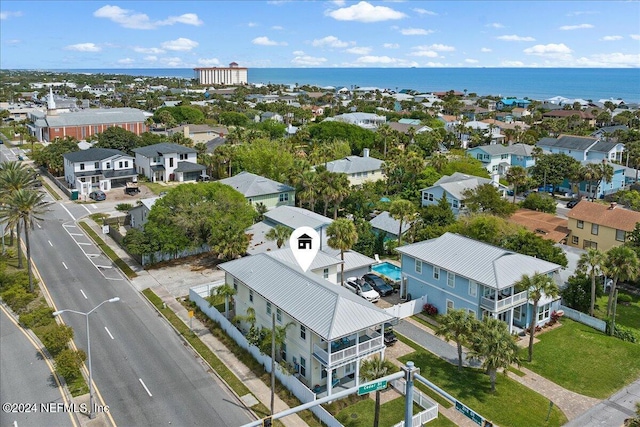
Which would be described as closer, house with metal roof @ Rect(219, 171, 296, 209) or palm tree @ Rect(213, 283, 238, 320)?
palm tree @ Rect(213, 283, 238, 320)

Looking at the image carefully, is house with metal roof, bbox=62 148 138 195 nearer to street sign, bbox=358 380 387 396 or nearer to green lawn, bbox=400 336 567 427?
green lawn, bbox=400 336 567 427

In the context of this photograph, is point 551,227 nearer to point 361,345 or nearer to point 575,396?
point 575,396

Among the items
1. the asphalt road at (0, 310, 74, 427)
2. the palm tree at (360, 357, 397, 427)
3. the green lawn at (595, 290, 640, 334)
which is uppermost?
the palm tree at (360, 357, 397, 427)

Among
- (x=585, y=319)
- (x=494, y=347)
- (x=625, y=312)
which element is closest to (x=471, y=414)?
(x=494, y=347)

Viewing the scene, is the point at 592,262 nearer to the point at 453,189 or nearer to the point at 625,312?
the point at 625,312

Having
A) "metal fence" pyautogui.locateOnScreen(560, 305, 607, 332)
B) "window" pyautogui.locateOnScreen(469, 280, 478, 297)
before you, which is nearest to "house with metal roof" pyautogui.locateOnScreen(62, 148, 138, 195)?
"window" pyautogui.locateOnScreen(469, 280, 478, 297)

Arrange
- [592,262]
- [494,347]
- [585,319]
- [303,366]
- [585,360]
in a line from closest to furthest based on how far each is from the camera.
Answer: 1. [494,347]
2. [303,366]
3. [585,360]
4. [592,262]
5. [585,319]
